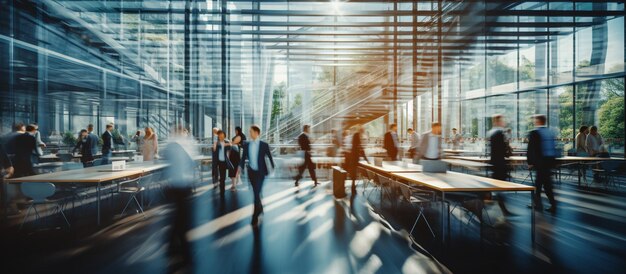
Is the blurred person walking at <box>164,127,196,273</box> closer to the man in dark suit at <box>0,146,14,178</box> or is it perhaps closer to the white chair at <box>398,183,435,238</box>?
the white chair at <box>398,183,435,238</box>

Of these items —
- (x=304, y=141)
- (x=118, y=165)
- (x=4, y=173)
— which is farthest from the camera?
(x=304, y=141)

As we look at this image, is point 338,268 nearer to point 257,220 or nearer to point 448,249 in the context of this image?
point 448,249

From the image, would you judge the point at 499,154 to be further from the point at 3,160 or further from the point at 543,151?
the point at 3,160

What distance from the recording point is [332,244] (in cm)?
423

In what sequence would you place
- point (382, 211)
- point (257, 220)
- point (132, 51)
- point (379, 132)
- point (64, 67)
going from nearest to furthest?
point (257, 220)
point (382, 211)
point (64, 67)
point (132, 51)
point (379, 132)

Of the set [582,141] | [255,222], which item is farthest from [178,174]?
[582,141]

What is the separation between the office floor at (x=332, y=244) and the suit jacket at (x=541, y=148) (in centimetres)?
90

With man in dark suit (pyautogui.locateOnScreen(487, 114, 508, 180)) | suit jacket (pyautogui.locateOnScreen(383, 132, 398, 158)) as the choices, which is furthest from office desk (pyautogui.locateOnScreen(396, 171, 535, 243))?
suit jacket (pyautogui.locateOnScreen(383, 132, 398, 158))

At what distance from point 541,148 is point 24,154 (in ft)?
29.5

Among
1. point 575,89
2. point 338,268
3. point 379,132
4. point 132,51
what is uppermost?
point 132,51

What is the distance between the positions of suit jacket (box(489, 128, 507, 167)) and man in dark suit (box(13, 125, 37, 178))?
26.4ft

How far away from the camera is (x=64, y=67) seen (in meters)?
10.5

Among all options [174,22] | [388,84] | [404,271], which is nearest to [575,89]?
[388,84]

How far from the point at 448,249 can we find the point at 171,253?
10.5 feet
